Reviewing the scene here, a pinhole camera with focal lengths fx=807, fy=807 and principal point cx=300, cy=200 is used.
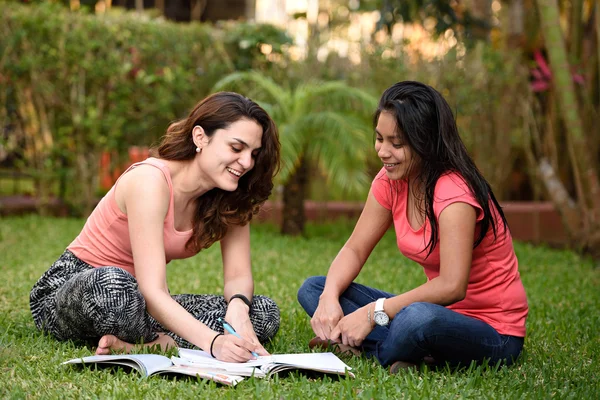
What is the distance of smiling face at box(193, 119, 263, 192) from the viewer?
11.4 feet

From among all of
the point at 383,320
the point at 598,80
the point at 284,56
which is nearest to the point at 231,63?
the point at 284,56

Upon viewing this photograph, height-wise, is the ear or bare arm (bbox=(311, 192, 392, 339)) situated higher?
the ear

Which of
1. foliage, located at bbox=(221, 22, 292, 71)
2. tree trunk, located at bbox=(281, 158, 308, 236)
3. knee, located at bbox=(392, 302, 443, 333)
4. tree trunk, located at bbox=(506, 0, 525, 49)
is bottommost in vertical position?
tree trunk, located at bbox=(281, 158, 308, 236)

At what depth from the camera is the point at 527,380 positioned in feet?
10.3

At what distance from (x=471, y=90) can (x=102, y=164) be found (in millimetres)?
4394

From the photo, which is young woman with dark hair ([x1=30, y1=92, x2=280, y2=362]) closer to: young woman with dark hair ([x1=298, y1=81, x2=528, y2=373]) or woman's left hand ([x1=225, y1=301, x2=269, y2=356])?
woman's left hand ([x1=225, y1=301, x2=269, y2=356])

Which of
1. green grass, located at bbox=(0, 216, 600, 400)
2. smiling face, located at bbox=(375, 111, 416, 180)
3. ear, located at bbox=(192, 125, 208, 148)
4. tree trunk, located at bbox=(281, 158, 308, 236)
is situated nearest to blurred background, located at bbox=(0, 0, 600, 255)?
tree trunk, located at bbox=(281, 158, 308, 236)

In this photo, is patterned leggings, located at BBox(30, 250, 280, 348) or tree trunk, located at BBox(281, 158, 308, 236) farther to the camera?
tree trunk, located at BBox(281, 158, 308, 236)

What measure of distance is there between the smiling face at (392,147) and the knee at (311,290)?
2.44 ft

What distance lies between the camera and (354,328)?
3.34m

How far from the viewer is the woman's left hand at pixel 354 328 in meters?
3.33

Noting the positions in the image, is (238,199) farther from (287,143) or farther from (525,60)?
(525,60)

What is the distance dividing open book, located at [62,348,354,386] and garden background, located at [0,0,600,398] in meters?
2.40

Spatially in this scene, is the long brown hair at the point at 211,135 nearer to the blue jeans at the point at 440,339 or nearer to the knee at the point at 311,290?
the knee at the point at 311,290
